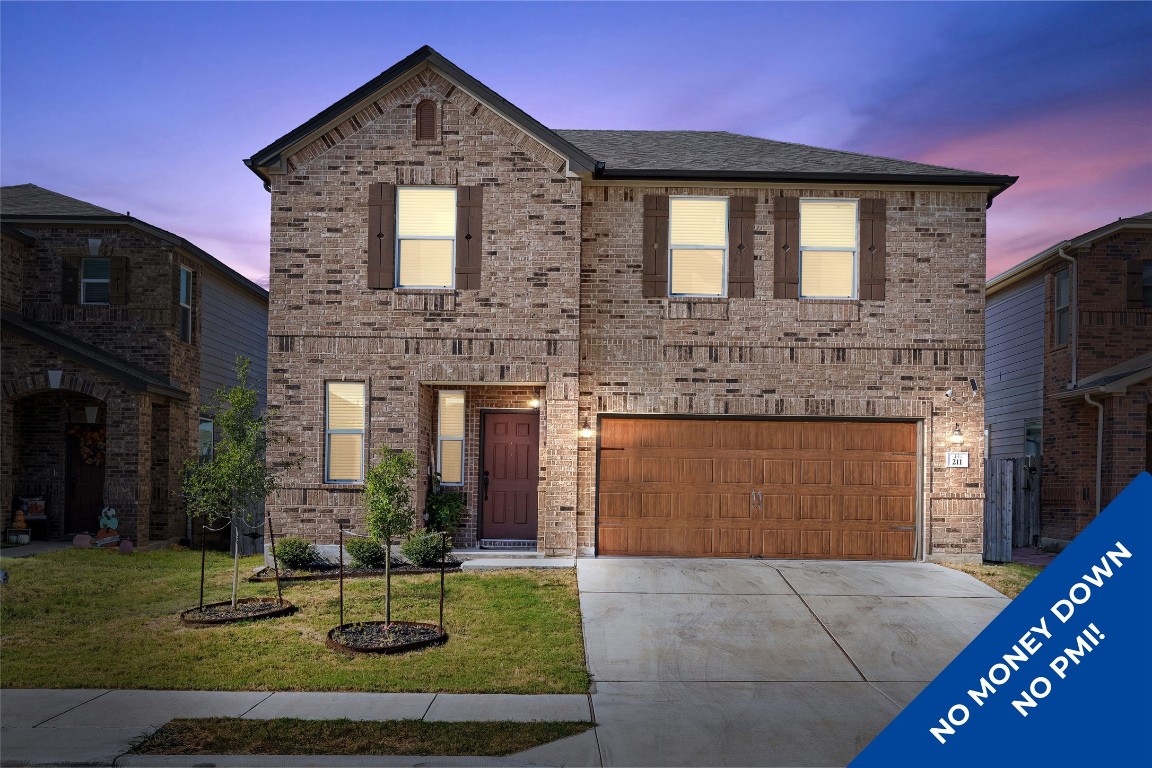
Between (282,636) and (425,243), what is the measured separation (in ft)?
21.8

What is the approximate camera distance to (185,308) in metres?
19.1

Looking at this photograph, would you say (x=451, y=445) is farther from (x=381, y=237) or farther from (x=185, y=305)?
(x=185, y=305)

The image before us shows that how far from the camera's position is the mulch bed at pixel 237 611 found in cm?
1030

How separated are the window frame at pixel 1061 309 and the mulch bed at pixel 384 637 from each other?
49.3 ft

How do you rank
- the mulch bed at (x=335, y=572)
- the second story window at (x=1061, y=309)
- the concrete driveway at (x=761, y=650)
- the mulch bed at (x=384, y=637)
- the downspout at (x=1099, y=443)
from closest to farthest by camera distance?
the concrete driveway at (x=761, y=650), the mulch bed at (x=384, y=637), the mulch bed at (x=335, y=572), the downspout at (x=1099, y=443), the second story window at (x=1061, y=309)

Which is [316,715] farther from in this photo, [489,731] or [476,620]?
[476,620]

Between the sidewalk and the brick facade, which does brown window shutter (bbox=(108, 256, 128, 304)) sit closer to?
the sidewalk

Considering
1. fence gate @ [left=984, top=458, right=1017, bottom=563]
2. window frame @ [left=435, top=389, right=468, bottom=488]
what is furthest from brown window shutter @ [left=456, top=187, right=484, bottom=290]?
fence gate @ [left=984, top=458, right=1017, bottom=563]

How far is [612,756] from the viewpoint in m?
6.39

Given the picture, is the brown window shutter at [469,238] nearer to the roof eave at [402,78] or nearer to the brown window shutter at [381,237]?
the brown window shutter at [381,237]

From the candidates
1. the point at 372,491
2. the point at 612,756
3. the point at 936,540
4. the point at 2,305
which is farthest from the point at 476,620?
the point at 2,305

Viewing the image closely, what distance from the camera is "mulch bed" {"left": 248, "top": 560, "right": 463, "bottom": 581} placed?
12.7 meters

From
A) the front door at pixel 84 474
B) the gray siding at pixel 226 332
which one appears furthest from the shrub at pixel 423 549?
the front door at pixel 84 474

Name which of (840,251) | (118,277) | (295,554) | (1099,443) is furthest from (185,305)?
(1099,443)
